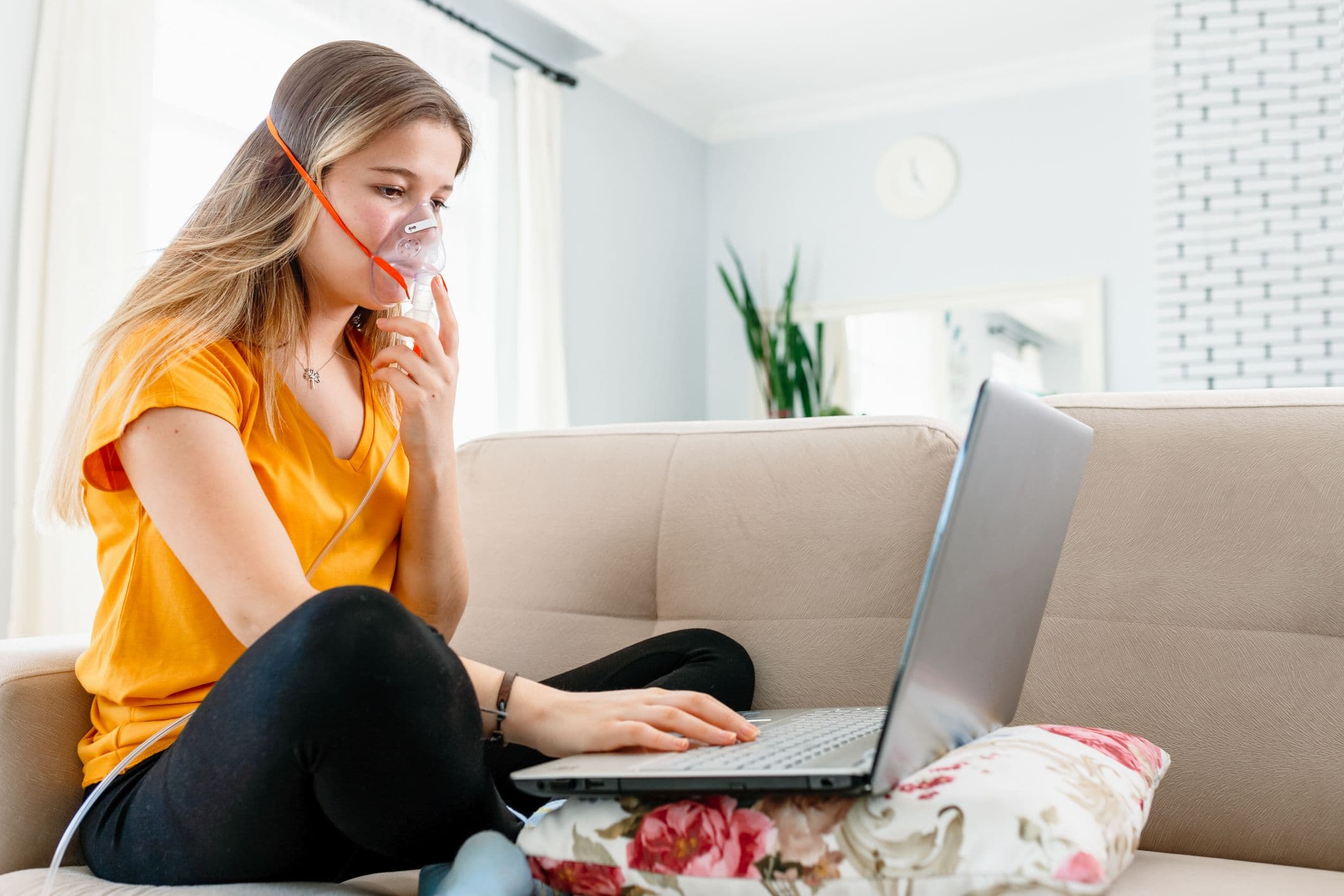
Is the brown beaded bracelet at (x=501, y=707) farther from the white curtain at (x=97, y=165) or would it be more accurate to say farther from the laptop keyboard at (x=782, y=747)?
the white curtain at (x=97, y=165)

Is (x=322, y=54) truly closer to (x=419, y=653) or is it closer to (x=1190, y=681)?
(x=419, y=653)

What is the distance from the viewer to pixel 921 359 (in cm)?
508

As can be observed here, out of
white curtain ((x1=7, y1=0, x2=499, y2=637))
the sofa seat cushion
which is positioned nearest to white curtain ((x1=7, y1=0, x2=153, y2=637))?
white curtain ((x1=7, y1=0, x2=499, y2=637))

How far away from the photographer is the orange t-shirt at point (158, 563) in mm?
1062

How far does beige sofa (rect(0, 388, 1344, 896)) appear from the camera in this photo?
3.81 feet

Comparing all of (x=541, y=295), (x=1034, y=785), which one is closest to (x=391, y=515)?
(x=1034, y=785)

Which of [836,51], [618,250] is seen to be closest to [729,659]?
[618,250]

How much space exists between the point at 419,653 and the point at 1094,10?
4.51m

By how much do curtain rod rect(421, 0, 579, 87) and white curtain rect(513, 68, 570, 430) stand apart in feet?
0.18

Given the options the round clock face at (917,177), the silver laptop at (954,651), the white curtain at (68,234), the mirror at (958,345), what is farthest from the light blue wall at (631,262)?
the silver laptop at (954,651)

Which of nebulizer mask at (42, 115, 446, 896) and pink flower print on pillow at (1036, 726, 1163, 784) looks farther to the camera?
nebulizer mask at (42, 115, 446, 896)

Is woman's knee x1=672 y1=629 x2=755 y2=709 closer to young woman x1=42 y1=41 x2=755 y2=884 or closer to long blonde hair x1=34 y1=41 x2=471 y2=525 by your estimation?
young woman x1=42 y1=41 x2=755 y2=884

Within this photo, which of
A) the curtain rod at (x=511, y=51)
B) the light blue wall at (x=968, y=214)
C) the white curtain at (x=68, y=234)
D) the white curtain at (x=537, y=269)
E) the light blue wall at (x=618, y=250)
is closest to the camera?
the white curtain at (x=68, y=234)

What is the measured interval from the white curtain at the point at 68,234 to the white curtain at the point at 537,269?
5.56ft
